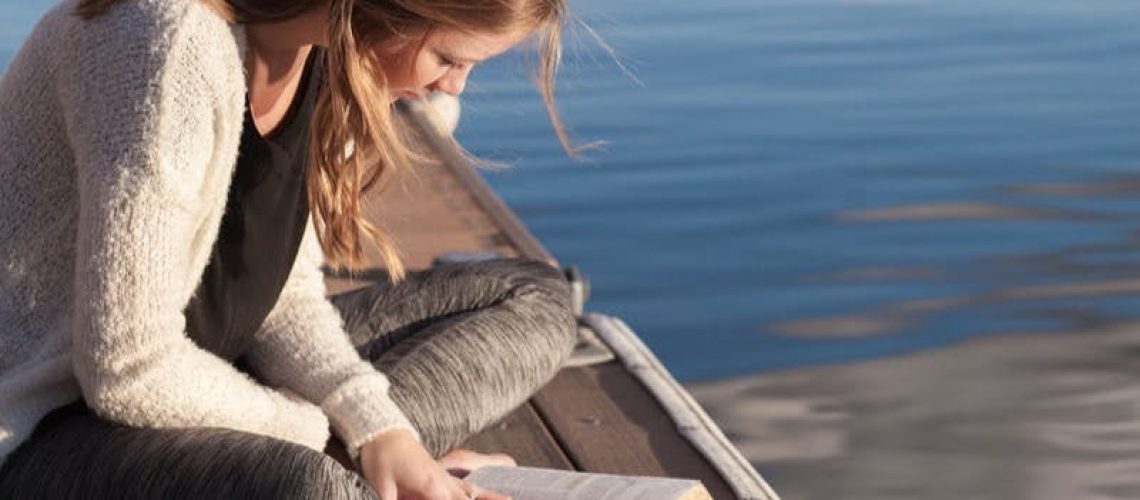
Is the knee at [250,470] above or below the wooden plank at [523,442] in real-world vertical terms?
above

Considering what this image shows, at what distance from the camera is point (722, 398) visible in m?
4.53

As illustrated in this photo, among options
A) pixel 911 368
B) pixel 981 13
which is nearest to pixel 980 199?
pixel 911 368

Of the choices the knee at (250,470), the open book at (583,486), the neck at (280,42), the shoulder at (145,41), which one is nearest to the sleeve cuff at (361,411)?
the open book at (583,486)

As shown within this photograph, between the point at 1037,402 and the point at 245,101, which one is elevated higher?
the point at 245,101

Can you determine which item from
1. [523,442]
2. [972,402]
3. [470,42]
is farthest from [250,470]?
[972,402]

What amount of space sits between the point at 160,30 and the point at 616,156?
4137mm

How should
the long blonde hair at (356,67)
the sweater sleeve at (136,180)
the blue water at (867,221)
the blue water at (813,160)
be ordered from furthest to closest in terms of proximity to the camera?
1. the blue water at (813,160)
2. the blue water at (867,221)
3. the long blonde hair at (356,67)
4. the sweater sleeve at (136,180)

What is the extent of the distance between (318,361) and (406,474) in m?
0.26

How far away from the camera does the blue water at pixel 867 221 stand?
14.2 feet

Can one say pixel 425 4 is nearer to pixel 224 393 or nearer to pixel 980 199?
pixel 224 393

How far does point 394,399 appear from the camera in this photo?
121 inches

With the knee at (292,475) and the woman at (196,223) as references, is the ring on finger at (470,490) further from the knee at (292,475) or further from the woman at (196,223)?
the knee at (292,475)

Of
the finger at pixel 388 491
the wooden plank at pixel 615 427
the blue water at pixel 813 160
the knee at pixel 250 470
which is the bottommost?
the blue water at pixel 813 160

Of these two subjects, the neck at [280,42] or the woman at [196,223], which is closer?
the woman at [196,223]
